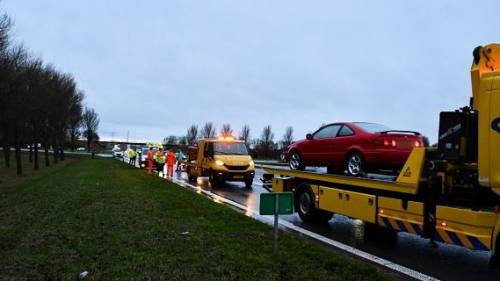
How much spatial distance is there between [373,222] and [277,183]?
4123 millimetres

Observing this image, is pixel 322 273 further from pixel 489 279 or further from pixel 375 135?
pixel 375 135

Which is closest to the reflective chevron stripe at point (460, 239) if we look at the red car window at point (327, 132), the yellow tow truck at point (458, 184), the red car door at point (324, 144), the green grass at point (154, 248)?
the yellow tow truck at point (458, 184)

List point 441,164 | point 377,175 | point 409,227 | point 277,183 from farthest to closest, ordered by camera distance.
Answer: point 277,183 → point 377,175 → point 409,227 → point 441,164

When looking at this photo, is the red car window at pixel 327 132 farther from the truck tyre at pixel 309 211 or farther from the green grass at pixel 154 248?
the green grass at pixel 154 248

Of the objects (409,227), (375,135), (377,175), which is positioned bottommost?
(409,227)

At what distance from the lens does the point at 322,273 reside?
6598mm

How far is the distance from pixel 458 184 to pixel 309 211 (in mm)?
4511

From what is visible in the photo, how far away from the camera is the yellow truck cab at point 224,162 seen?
22.3 metres

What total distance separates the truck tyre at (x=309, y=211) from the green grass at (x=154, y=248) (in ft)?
4.77

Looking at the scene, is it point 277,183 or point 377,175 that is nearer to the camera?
point 377,175

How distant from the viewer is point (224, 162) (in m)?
22.5

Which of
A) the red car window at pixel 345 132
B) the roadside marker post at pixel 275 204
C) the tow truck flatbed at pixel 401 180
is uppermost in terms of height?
the red car window at pixel 345 132

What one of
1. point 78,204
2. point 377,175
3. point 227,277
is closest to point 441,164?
point 377,175

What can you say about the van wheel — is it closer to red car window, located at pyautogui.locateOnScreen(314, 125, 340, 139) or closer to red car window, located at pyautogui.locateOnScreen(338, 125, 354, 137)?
red car window, located at pyautogui.locateOnScreen(314, 125, 340, 139)
